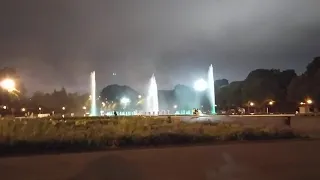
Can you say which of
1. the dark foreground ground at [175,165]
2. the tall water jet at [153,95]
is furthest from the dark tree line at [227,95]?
the dark foreground ground at [175,165]

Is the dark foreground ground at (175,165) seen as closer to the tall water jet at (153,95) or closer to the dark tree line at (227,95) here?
the dark tree line at (227,95)

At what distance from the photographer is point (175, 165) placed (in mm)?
12844

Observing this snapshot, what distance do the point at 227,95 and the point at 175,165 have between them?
335 ft

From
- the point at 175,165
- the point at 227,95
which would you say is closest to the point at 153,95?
the point at 227,95

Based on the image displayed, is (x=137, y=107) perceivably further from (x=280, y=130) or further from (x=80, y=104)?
(x=280, y=130)

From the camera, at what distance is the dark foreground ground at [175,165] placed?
462 inches

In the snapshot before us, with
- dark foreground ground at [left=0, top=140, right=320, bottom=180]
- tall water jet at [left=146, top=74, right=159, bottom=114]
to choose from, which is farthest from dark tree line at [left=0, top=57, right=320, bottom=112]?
dark foreground ground at [left=0, top=140, right=320, bottom=180]

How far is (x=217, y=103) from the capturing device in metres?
120

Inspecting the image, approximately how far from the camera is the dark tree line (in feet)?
233

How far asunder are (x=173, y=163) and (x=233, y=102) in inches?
3856

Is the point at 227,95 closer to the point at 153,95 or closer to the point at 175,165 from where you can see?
the point at 153,95

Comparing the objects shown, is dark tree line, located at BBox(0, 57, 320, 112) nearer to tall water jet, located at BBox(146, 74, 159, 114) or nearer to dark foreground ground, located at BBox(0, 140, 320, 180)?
tall water jet, located at BBox(146, 74, 159, 114)

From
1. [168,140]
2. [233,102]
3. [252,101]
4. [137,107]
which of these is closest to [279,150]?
[168,140]

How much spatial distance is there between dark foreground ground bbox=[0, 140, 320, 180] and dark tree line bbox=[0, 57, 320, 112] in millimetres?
35302
